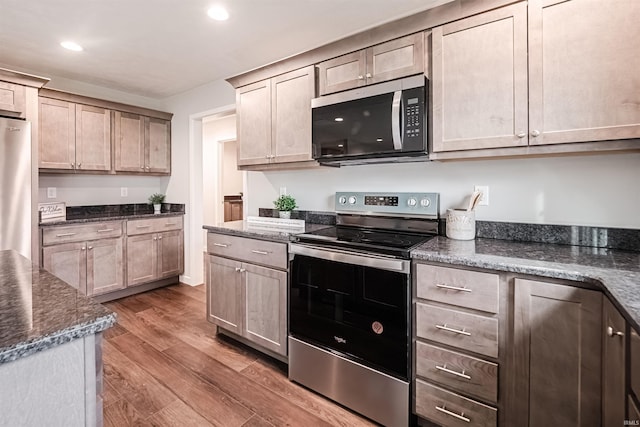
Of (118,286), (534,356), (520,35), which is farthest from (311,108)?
(118,286)

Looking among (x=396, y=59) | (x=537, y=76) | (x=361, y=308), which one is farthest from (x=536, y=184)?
(x=361, y=308)

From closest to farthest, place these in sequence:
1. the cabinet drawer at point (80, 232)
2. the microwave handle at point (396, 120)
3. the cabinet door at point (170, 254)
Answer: the microwave handle at point (396, 120) → the cabinet drawer at point (80, 232) → the cabinet door at point (170, 254)

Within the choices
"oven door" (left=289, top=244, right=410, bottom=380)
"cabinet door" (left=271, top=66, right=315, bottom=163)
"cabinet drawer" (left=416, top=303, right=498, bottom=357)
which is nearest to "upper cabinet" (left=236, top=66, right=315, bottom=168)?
"cabinet door" (left=271, top=66, right=315, bottom=163)

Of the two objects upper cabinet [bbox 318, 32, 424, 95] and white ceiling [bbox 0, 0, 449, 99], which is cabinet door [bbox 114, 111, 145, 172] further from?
upper cabinet [bbox 318, 32, 424, 95]

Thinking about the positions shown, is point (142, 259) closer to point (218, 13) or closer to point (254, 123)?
point (254, 123)

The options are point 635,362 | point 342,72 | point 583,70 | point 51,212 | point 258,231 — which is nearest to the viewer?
point 635,362

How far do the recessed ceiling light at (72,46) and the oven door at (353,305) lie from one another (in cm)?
256

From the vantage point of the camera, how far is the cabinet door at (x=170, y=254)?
3.80m

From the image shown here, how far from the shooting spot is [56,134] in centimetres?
320

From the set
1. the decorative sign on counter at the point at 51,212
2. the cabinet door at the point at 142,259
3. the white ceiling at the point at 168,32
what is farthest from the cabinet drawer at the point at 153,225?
the white ceiling at the point at 168,32

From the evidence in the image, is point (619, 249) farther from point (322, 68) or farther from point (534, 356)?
point (322, 68)

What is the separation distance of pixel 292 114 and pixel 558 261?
1.87 meters

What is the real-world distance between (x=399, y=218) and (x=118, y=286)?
3091 mm

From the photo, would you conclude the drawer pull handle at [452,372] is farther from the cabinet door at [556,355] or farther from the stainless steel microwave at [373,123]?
the stainless steel microwave at [373,123]
